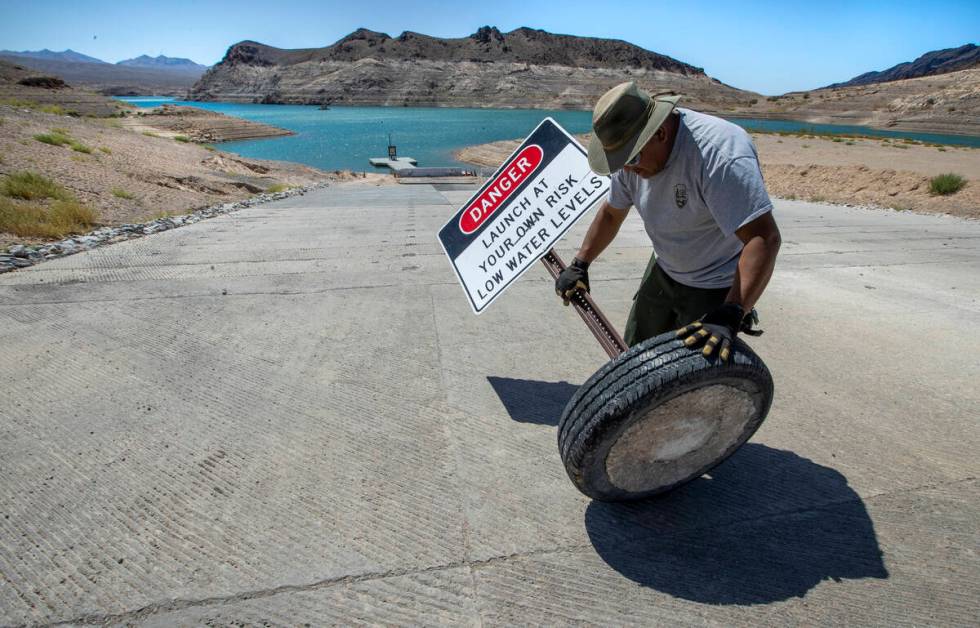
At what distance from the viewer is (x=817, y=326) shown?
489 cm

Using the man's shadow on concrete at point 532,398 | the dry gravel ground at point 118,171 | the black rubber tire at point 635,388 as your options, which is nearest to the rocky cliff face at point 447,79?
the dry gravel ground at point 118,171

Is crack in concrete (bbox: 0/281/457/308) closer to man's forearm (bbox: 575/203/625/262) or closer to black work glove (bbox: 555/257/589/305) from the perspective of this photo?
man's forearm (bbox: 575/203/625/262)

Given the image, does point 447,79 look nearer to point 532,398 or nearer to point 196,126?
point 196,126

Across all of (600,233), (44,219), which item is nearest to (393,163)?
(44,219)

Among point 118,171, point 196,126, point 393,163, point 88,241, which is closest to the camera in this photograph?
point 88,241

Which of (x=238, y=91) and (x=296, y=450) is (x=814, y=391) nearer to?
(x=296, y=450)

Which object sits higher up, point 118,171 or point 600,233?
point 600,233

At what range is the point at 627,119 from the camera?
86.0 inches

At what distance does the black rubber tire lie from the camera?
76.6 inches

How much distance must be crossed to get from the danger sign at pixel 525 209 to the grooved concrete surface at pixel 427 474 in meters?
0.86

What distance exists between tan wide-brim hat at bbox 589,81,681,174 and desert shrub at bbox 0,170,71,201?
36.8ft

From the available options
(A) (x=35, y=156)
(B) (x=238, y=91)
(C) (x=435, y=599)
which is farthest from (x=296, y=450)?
(B) (x=238, y=91)

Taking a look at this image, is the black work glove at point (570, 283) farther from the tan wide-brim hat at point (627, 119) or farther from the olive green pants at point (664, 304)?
the tan wide-brim hat at point (627, 119)

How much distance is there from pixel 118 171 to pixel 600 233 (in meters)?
16.0
